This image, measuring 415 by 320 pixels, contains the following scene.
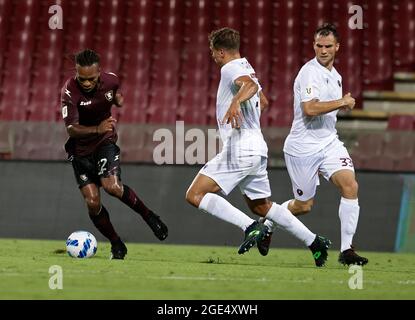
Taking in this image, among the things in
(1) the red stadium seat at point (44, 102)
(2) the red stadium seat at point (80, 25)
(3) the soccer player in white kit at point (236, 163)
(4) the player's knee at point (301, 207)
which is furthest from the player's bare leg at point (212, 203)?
(2) the red stadium seat at point (80, 25)

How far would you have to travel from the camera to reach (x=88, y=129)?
789 centimetres

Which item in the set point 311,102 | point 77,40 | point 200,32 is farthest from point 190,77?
point 311,102

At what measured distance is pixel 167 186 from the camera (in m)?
10.5

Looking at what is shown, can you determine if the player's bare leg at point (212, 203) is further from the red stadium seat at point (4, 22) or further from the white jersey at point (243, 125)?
the red stadium seat at point (4, 22)

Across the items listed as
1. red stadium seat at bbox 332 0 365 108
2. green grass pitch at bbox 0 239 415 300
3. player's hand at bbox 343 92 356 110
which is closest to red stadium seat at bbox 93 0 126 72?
red stadium seat at bbox 332 0 365 108

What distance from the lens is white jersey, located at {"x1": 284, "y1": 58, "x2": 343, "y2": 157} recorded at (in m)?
7.80

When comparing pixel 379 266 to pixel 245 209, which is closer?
pixel 379 266

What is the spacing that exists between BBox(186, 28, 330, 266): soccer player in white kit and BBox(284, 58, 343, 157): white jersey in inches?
19.2

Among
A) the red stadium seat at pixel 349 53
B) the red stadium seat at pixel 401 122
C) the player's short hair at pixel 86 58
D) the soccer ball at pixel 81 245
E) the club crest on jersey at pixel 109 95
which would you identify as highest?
the red stadium seat at pixel 349 53

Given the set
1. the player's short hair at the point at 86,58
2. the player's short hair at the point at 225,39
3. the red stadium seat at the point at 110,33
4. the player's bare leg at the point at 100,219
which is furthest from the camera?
the red stadium seat at the point at 110,33

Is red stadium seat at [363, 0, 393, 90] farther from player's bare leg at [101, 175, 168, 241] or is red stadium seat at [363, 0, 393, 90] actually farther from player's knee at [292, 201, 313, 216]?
player's bare leg at [101, 175, 168, 241]

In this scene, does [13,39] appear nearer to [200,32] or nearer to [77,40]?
[77,40]

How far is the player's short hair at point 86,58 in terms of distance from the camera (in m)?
7.58
